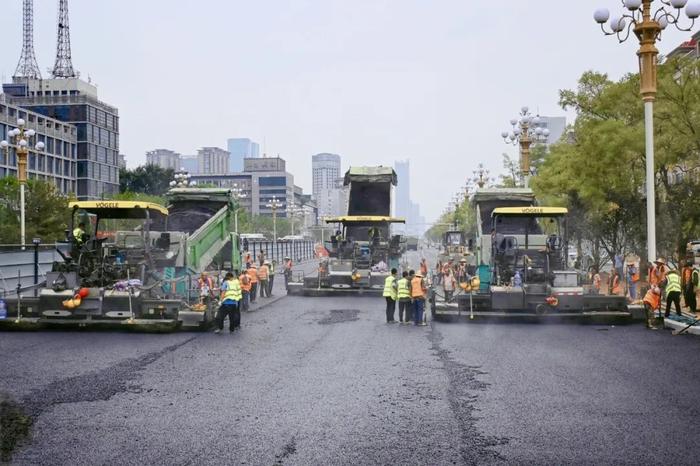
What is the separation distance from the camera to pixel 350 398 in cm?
909

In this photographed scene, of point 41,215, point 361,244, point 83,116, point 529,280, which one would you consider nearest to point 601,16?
point 529,280

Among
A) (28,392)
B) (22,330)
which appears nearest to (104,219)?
(22,330)

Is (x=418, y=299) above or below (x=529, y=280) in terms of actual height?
below

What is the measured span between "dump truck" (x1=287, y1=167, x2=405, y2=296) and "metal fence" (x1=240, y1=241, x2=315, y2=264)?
40.5 ft

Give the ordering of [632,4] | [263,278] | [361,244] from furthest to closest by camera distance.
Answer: [361,244], [263,278], [632,4]

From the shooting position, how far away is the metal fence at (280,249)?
4970 cm

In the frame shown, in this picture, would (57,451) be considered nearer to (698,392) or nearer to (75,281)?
(698,392)

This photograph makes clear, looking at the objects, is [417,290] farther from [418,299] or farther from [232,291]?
[232,291]

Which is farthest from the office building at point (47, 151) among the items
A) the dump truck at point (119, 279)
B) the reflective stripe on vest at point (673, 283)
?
the reflective stripe on vest at point (673, 283)

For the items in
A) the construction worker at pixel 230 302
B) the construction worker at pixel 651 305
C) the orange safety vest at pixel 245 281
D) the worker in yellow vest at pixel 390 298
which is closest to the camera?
the construction worker at pixel 230 302

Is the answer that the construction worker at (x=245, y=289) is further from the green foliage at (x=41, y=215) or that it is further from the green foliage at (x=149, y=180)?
the green foliage at (x=149, y=180)

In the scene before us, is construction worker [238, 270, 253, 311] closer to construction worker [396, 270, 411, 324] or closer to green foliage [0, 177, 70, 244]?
construction worker [396, 270, 411, 324]

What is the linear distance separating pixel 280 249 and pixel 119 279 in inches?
1785

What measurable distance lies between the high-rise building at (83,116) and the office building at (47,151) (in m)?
1.35
